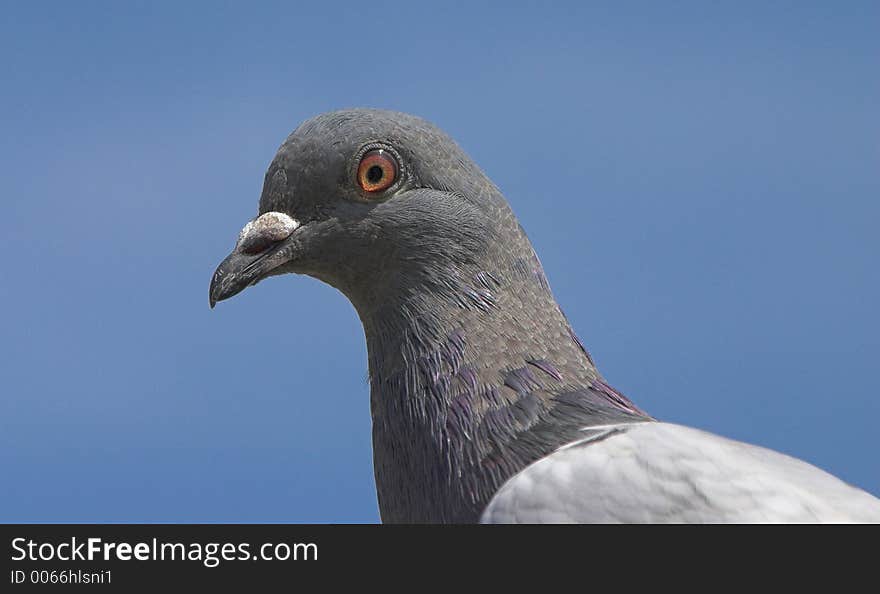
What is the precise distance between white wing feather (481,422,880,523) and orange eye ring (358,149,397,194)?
Result: 1711 millimetres

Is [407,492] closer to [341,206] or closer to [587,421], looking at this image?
[587,421]

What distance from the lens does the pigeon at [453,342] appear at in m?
5.17

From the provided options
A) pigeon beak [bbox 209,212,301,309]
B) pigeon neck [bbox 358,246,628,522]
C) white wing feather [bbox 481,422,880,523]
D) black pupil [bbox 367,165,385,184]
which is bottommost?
white wing feather [bbox 481,422,880,523]

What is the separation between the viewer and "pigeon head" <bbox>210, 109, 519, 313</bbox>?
19.7 ft

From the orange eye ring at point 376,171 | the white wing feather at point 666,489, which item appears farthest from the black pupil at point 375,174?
the white wing feather at point 666,489

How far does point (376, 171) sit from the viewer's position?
19.9 ft

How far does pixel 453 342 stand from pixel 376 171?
99 cm

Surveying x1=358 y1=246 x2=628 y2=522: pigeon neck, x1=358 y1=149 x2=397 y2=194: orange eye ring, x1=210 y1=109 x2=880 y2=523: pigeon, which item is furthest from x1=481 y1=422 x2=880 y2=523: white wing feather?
x1=358 y1=149 x2=397 y2=194: orange eye ring

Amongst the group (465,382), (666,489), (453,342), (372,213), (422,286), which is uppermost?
(372,213)

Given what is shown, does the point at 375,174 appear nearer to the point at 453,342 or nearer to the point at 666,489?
the point at 453,342

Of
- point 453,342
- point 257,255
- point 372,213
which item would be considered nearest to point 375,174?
point 372,213

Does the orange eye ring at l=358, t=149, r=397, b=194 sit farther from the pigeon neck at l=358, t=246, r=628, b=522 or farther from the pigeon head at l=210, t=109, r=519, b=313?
the pigeon neck at l=358, t=246, r=628, b=522
